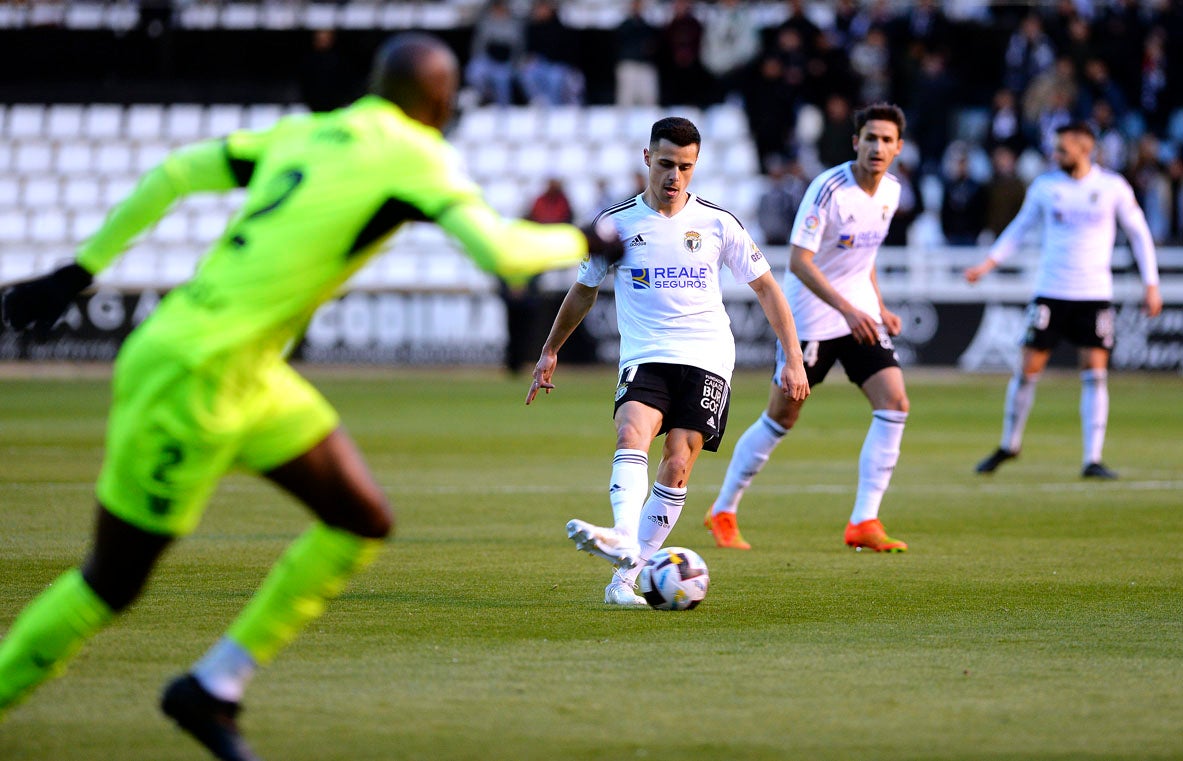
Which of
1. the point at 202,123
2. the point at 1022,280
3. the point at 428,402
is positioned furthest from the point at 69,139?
the point at 1022,280

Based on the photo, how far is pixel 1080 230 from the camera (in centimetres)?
1302

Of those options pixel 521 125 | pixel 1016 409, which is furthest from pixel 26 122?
pixel 1016 409

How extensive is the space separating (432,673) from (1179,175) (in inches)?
778

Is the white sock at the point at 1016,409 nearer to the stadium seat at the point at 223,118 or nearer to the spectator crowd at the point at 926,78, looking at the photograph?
the spectator crowd at the point at 926,78

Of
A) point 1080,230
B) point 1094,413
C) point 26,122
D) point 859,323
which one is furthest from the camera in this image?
point 26,122

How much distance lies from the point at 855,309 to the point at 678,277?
1.87 m

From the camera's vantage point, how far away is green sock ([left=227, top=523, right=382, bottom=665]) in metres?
4.49

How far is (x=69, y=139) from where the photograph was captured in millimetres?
29750

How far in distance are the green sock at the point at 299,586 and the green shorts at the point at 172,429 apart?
11.9 inches

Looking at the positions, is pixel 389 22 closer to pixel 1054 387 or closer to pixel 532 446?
pixel 1054 387

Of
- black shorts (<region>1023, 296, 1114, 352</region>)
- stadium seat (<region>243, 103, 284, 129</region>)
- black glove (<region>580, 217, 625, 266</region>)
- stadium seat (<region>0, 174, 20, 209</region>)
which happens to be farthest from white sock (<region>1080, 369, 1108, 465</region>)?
stadium seat (<region>0, 174, 20, 209</region>)

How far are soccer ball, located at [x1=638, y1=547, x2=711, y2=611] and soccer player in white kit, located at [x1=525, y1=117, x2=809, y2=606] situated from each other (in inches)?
7.8

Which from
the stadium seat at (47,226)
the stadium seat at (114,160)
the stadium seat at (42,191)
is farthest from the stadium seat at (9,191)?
the stadium seat at (114,160)

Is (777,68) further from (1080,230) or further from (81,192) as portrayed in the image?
(81,192)
